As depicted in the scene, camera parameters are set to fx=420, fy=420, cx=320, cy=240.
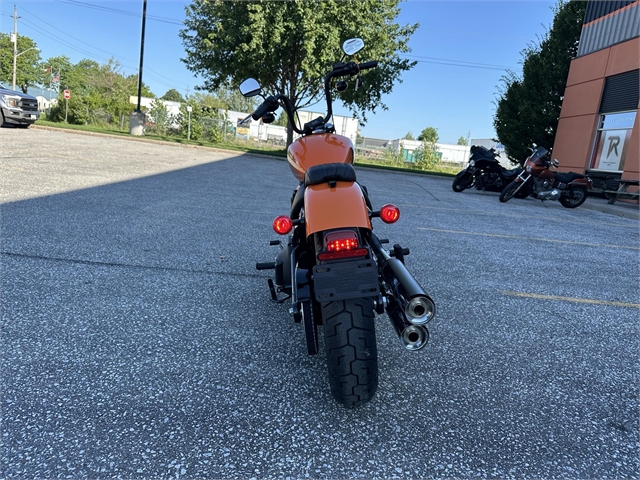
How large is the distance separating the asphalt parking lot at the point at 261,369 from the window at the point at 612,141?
1031 cm

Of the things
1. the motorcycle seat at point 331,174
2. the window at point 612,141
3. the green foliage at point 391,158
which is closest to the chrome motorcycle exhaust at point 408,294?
the motorcycle seat at point 331,174

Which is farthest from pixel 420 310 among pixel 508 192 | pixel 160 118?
pixel 160 118

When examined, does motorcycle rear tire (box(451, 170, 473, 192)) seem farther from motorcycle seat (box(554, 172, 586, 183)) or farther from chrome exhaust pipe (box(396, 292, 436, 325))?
chrome exhaust pipe (box(396, 292, 436, 325))

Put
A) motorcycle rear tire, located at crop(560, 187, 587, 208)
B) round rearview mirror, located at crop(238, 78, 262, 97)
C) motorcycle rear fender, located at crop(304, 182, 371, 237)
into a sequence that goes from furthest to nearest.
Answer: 1. motorcycle rear tire, located at crop(560, 187, 587, 208)
2. round rearview mirror, located at crop(238, 78, 262, 97)
3. motorcycle rear fender, located at crop(304, 182, 371, 237)

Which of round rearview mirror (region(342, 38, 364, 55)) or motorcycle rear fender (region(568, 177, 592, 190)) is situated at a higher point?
round rearview mirror (region(342, 38, 364, 55))

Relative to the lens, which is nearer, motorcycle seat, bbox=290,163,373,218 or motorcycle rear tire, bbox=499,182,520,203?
motorcycle seat, bbox=290,163,373,218

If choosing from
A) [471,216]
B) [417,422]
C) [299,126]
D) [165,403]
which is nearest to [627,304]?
[417,422]

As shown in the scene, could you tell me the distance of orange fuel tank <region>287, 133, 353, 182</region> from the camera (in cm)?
282

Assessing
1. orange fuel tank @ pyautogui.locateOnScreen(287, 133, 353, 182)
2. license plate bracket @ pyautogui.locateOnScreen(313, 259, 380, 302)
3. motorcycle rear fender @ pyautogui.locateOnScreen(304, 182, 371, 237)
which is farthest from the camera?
orange fuel tank @ pyautogui.locateOnScreen(287, 133, 353, 182)

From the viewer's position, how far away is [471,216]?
8.22 meters

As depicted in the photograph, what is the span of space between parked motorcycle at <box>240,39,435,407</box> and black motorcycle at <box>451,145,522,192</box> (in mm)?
10516

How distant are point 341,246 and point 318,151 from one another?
97 centimetres

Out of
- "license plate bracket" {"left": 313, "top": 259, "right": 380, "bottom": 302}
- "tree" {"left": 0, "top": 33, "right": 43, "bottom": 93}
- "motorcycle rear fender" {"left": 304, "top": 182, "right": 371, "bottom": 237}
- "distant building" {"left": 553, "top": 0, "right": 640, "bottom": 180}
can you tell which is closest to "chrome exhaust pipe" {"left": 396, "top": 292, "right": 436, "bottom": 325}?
"license plate bracket" {"left": 313, "top": 259, "right": 380, "bottom": 302}

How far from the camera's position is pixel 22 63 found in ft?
200
